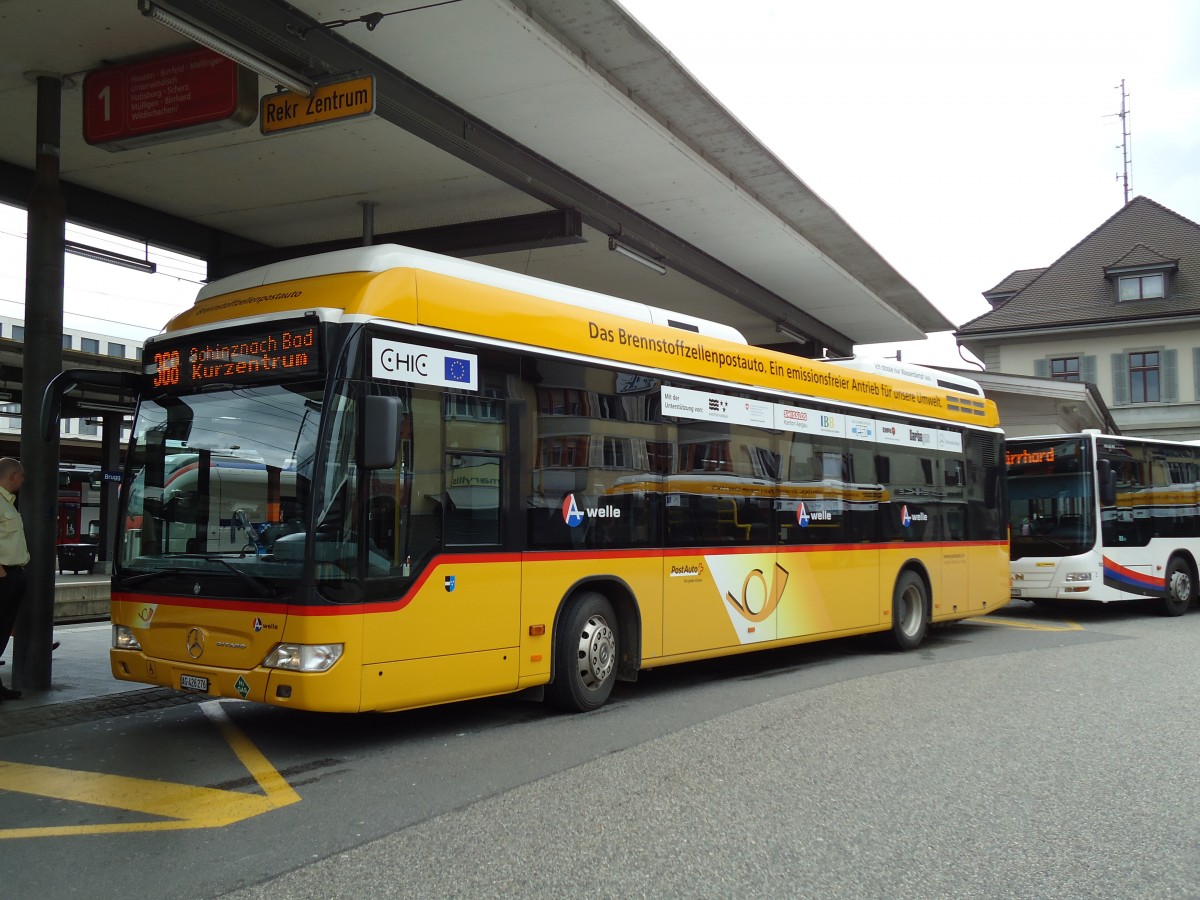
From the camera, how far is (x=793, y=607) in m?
10.7

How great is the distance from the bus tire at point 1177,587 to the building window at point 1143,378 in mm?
28175

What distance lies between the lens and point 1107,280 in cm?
4525

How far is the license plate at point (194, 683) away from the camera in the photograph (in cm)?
686

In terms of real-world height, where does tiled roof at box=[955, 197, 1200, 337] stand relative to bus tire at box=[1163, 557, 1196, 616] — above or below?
above

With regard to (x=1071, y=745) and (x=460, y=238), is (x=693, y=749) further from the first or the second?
(x=460, y=238)

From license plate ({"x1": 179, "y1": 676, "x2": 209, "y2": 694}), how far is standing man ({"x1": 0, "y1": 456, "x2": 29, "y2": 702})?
238 cm

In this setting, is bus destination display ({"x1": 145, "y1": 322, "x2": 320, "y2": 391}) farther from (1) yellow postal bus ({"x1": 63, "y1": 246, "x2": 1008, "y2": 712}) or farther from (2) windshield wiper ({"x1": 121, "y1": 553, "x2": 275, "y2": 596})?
(2) windshield wiper ({"x1": 121, "y1": 553, "x2": 275, "y2": 596})

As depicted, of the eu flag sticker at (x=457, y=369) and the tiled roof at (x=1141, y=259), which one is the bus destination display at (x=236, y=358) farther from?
the tiled roof at (x=1141, y=259)

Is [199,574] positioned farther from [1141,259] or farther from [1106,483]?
[1141,259]

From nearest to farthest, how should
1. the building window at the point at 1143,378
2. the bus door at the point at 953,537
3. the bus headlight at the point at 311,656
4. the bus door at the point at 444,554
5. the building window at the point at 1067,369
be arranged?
the bus headlight at the point at 311,656, the bus door at the point at 444,554, the bus door at the point at 953,537, the building window at the point at 1143,378, the building window at the point at 1067,369

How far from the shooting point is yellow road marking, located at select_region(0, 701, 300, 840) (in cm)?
535

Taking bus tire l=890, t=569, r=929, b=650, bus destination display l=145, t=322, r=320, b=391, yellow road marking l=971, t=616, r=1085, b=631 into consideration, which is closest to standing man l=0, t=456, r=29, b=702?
bus destination display l=145, t=322, r=320, b=391

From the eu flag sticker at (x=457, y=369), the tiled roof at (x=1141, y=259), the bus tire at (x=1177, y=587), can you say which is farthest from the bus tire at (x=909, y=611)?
the tiled roof at (x=1141, y=259)

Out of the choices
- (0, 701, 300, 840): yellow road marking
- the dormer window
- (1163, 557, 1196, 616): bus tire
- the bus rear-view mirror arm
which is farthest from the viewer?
the dormer window
